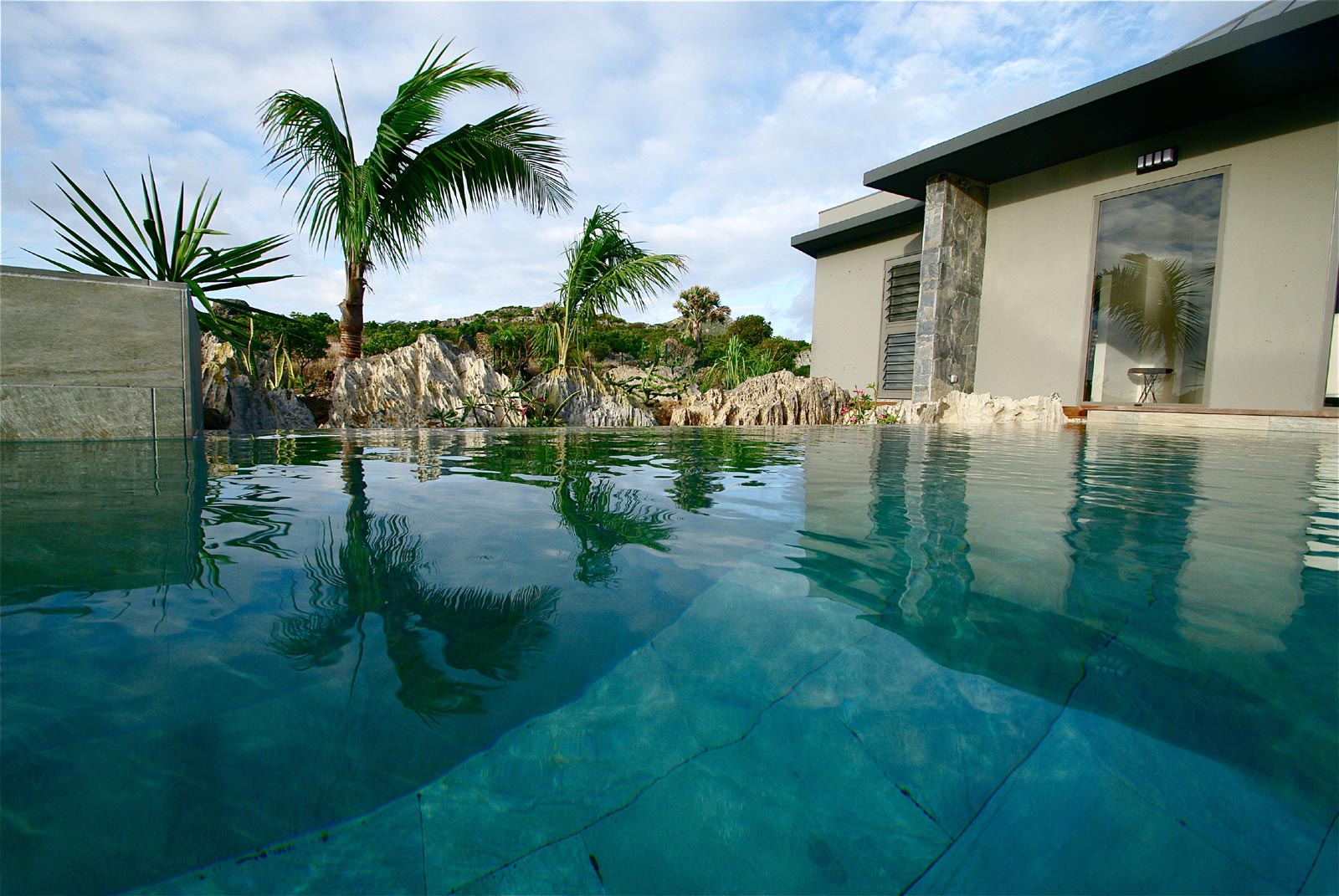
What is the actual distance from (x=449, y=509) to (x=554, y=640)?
1058 millimetres

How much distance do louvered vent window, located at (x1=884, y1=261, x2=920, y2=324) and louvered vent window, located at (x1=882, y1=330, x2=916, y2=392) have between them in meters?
0.35

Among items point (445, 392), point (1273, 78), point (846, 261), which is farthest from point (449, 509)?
point (846, 261)

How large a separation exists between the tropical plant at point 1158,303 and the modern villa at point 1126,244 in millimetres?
33

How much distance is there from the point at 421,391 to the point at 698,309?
78.2 ft

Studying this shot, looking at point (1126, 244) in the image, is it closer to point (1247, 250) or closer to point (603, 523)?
point (1247, 250)

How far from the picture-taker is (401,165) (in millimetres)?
6879

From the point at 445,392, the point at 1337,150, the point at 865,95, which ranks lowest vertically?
the point at 445,392

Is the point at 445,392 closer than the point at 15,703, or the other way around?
the point at 15,703

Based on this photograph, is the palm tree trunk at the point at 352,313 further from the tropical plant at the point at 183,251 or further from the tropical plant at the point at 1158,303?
the tropical plant at the point at 1158,303

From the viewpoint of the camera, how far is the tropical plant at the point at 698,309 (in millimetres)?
29719

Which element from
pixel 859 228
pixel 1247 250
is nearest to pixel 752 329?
pixel 859 228

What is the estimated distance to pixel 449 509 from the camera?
74.8 inches

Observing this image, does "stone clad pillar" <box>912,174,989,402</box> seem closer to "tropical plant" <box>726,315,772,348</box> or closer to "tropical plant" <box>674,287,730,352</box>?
"tropical plant" <box>674,287,730,352</box>

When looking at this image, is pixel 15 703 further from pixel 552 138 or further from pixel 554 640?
pixel 552 138
